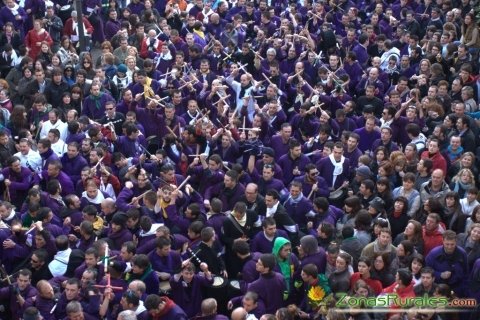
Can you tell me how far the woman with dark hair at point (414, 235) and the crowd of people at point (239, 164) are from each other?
3cm

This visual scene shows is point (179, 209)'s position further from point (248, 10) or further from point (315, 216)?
point (248, 10)

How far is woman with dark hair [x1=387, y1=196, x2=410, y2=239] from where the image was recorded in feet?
33.0

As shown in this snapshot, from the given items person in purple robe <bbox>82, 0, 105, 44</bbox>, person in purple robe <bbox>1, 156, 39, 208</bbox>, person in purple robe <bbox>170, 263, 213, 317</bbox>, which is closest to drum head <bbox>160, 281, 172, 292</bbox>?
person in purple robe <bbox>170, 263, 213, 317</bbox>

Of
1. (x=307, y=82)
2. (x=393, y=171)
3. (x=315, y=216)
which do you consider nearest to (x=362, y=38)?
(x=307, y=82)

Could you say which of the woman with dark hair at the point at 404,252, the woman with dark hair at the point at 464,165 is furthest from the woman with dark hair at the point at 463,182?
the woman with dark hair at the point at 404,252

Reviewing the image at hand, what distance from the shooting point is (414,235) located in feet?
31.0

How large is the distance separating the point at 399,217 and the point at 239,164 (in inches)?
84.5

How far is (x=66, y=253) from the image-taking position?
9.22m

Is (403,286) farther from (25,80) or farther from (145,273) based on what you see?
(25,80)

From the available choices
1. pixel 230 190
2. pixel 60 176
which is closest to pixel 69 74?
pixel 60 176

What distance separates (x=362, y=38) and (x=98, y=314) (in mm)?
9146

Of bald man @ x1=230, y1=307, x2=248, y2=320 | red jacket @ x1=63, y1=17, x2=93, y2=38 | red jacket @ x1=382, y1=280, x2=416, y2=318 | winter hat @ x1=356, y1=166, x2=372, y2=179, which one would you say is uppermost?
bald man @ x1=230, y1=307, x2=248, y2=320

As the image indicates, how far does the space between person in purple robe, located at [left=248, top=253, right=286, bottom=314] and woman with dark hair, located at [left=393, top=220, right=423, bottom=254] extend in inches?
65.4

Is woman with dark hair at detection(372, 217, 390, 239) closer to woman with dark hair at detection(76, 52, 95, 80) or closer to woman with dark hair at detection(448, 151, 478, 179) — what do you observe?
woman with dark hair at detection(448, 151, 478, 179)
